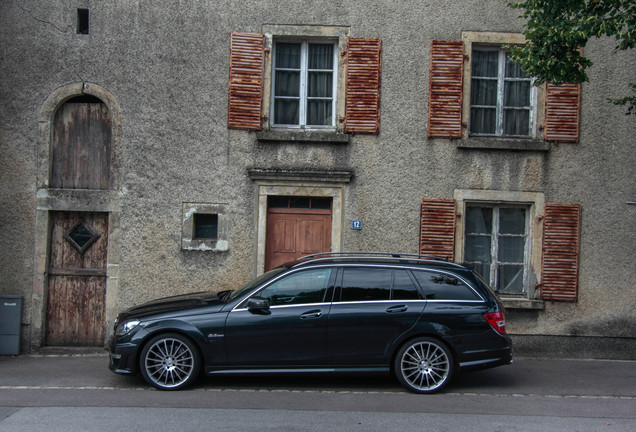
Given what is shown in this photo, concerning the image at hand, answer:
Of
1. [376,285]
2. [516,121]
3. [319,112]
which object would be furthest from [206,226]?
[516,121]

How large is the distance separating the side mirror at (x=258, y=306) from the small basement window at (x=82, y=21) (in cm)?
571

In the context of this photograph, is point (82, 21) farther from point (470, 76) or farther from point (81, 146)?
point (470, 76)

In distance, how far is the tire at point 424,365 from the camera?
7184 mm

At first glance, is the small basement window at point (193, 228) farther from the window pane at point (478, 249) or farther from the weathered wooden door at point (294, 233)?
the window pane at point (478, 249)

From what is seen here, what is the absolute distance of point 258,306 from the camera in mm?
7059

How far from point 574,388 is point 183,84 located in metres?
7.32

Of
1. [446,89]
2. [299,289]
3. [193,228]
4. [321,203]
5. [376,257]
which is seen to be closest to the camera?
[299,289]

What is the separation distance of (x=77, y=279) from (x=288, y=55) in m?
5.11

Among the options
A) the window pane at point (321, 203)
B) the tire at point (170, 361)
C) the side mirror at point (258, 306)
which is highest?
the window pane at point (321, 203)

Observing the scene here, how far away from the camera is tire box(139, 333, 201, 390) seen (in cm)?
712

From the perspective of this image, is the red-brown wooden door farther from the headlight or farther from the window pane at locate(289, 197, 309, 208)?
the headlight

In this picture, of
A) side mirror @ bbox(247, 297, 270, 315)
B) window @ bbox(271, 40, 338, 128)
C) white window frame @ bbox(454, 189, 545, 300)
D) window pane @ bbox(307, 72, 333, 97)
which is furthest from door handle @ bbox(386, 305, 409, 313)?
window pane @ bbox(307, 72, 333, 97)

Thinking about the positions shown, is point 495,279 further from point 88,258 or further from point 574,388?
point 88,258

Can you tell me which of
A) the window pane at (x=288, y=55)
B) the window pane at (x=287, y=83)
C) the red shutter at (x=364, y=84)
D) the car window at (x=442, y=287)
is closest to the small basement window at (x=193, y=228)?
the window pane at (x=287, y=83)
